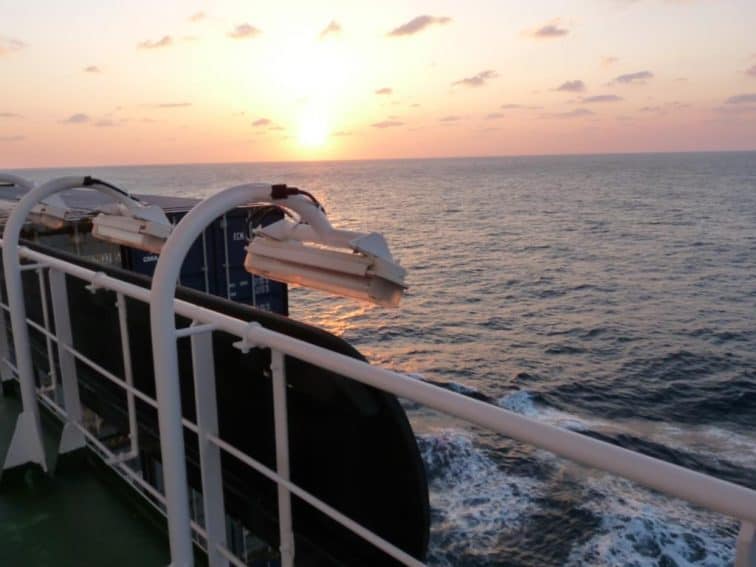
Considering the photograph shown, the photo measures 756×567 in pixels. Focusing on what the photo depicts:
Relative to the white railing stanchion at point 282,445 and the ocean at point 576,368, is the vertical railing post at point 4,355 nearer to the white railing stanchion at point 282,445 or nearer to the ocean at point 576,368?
the white railing stanchion at point 282,445

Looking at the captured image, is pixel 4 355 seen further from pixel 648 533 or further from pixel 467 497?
pixel 648 533

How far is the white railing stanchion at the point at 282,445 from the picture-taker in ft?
7.14

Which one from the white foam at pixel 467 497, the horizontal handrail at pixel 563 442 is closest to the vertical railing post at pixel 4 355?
the horizontal handrail at pixel 563 442

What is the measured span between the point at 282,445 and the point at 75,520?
228cm

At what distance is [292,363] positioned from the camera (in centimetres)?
237

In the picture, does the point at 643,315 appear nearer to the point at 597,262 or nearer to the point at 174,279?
the point at 597,262

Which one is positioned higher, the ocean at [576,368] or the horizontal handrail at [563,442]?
the horizontal handrail at [563,442]

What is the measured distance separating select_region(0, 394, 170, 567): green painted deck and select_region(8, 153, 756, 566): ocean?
10264mm

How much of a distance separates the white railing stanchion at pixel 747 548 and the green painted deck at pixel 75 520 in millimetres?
3072

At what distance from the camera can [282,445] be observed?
89.2 inches

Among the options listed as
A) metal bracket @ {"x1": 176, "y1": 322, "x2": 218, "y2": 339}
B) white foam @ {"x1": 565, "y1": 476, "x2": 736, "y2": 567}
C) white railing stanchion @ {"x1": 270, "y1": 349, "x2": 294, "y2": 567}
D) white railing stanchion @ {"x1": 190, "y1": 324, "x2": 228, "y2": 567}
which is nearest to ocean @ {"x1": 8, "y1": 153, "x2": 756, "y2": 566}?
white foam @ {"x1": 565, "y1": 476, "x2": 736, "y2": 567}

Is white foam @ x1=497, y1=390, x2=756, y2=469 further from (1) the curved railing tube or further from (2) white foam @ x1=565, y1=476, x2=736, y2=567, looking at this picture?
(1) the curved railing tube

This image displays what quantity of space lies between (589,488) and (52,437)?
46.1 feet

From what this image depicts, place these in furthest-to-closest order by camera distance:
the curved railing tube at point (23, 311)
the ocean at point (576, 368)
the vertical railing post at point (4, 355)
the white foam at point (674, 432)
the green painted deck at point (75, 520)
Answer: the white foam at point (674, 432) → the ocean at point (576, 368) → the vertical railing post at point (4, 355) → the curved railing tube at point (23, 311) → the green painted deck at point (75, 520)
